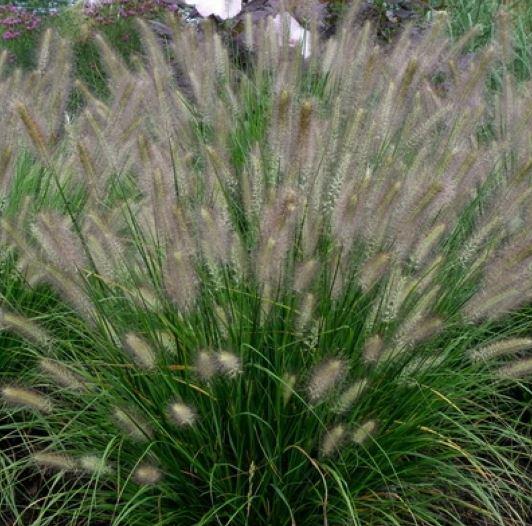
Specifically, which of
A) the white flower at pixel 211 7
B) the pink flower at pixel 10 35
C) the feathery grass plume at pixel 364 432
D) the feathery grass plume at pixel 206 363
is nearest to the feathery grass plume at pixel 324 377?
the feathery grass plume at pixel 364 432

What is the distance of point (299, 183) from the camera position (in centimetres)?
276

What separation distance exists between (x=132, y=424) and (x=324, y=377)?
53 centimetres

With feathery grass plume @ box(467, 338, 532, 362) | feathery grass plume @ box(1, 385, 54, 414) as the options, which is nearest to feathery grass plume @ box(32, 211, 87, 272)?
feathery grass plume @ box(1, 385, 54, 414)

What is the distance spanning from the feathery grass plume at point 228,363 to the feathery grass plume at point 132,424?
26 centimetres

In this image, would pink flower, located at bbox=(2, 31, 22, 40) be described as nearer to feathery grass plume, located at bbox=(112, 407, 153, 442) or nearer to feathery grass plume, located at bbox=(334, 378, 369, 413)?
feathery grass plume, located at bbox=(112, 407, 153, 442)

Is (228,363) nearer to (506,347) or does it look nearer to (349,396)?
(349,396)

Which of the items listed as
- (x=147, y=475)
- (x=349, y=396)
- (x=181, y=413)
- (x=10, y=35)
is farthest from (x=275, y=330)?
(x=10, y=35)

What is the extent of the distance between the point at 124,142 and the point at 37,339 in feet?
2.91

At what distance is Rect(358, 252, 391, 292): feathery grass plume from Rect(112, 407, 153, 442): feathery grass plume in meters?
0.67

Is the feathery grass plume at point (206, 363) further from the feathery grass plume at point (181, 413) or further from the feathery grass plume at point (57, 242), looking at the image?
the feathery grass plume at point (57, 242)

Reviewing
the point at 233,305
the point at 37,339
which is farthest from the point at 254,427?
the point at 37,339

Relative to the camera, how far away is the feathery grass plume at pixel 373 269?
2.29 meters

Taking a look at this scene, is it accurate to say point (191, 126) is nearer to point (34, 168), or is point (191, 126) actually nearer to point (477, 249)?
point (34, 168)

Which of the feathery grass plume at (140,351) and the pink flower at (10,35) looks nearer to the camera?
the feathery grass plume at (140,351)
